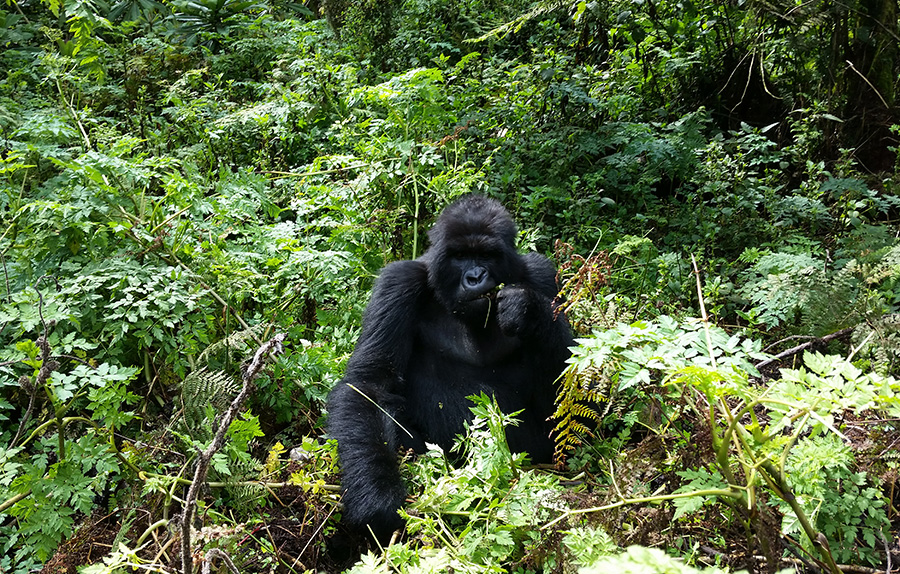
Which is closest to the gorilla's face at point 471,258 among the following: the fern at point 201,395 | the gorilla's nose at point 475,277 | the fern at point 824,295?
the gorilla's nose at point 475,277

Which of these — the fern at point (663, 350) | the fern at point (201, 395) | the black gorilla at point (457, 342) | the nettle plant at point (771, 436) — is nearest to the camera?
the nettle plant at point (771, 436)

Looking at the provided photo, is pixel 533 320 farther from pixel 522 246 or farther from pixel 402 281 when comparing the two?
pixel 522 246

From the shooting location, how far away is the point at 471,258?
339 cm

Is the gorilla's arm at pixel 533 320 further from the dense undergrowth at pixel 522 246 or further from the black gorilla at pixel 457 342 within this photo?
the dense undergrowth at pixel 522 246

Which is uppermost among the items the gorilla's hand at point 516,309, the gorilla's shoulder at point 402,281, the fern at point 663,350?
the fern at point 663,350

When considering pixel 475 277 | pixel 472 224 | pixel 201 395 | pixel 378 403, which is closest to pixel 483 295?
pixel 475 277

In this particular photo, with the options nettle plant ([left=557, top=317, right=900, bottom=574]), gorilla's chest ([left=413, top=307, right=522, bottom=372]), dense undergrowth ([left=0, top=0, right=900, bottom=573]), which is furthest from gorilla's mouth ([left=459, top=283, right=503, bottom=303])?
nettle plant ([left=557, top=317, right=900, bottom=574])

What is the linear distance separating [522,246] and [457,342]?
0.95m

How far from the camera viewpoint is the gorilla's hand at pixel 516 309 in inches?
123

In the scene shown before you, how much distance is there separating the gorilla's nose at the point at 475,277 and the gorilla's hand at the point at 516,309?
12cm

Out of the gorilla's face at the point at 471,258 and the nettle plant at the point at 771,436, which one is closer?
the nettle plant at the point at 771,436

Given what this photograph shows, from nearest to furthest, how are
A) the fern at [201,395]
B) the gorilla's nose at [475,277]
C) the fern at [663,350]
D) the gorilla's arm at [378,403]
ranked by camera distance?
the fern at [663,350], the gorilla's arm at [378,403], the fern at [201,395], the gorilla's nose at [475,277]

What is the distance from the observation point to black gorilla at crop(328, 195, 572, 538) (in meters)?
3.20

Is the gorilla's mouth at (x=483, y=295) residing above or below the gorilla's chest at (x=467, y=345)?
above
